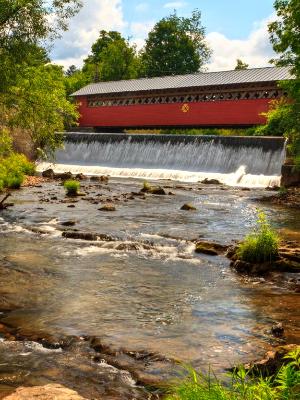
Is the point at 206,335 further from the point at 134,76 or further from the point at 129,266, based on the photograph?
the point at 134,76

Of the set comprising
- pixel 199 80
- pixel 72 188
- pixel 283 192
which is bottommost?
pixel 72 188

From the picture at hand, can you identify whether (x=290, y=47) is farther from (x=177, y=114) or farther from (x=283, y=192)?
(x=177, y=114)

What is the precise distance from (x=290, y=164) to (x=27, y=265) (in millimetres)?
16101

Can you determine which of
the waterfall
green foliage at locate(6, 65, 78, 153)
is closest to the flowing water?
green foliage at locate(6, 65, 78, 153)

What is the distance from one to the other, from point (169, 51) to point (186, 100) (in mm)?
41163

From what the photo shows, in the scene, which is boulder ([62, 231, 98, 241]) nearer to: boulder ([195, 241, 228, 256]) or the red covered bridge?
boulder ([195, 241, 228, 256])

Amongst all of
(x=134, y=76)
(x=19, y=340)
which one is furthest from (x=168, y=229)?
(x=134, y=76)

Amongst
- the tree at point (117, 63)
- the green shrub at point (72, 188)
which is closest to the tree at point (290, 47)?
the green shrub at point (72, 188)

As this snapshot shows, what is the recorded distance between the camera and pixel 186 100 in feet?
122

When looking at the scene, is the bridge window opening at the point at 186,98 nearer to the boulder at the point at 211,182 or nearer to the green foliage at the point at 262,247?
the boulder at the point at 211,182

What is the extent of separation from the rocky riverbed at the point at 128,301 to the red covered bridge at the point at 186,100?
747 inches

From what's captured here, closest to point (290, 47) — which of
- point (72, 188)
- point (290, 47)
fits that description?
point (290, 47)

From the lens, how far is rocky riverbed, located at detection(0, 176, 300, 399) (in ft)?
17.7

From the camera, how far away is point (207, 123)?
35625mm
